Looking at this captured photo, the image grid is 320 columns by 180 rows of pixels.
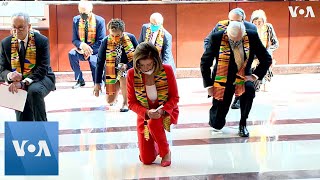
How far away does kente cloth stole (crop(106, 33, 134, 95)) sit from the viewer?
7.89m

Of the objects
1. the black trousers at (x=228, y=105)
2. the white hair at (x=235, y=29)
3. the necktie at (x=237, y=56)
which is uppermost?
the white hair at (x=235, y=29)

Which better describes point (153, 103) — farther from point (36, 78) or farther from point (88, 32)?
point (88, 32)

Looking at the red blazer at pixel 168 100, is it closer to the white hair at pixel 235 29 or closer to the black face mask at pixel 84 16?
the white hair at pixel 235 29

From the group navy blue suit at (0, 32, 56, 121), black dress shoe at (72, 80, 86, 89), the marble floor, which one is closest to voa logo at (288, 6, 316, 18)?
the marble floor

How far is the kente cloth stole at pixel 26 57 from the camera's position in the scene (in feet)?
19.0

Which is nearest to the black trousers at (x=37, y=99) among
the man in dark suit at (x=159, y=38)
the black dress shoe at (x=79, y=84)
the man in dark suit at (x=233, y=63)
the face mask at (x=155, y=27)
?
the man in dark suit at (x=233, y=63)

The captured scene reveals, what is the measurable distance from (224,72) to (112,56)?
2043 millimetres

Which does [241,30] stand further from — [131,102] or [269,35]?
[269,35]

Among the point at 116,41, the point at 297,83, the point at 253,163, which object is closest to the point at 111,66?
the point at 116,41

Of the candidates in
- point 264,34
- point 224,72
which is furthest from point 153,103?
point 264,34

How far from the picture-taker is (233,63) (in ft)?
20.8

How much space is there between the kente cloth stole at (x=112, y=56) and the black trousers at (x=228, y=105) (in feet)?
5.60

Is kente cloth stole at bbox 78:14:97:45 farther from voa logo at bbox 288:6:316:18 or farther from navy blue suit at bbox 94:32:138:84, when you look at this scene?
voa logo at bbox 288:6:316:18

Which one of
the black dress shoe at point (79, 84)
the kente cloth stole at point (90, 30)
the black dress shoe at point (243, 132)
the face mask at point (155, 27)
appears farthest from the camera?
the black dress shoe at point (79, 84)
